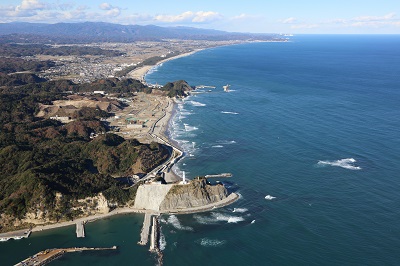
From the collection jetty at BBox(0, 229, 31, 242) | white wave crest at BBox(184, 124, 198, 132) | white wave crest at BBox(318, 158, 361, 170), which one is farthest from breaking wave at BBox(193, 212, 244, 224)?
white wave crest at BBox(184, 124, 198, 132)

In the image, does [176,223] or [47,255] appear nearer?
[47,255]

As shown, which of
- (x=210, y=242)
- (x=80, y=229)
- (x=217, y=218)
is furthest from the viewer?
(x=217, y=218)

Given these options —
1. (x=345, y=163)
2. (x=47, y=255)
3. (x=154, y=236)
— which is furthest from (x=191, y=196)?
(x=345, y=163)

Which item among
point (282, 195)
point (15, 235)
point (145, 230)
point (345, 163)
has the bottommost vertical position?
point (15, 235)

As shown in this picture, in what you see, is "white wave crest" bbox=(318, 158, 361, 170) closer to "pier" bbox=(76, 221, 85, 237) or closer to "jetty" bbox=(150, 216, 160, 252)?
"jetty" bbox=(150, 216, 160, 252)

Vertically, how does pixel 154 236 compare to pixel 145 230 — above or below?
above

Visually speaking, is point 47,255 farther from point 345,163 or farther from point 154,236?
point 345,163

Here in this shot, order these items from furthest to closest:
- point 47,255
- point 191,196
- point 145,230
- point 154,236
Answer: point 191,196
point 145,230
point 154,236
point 47,255
